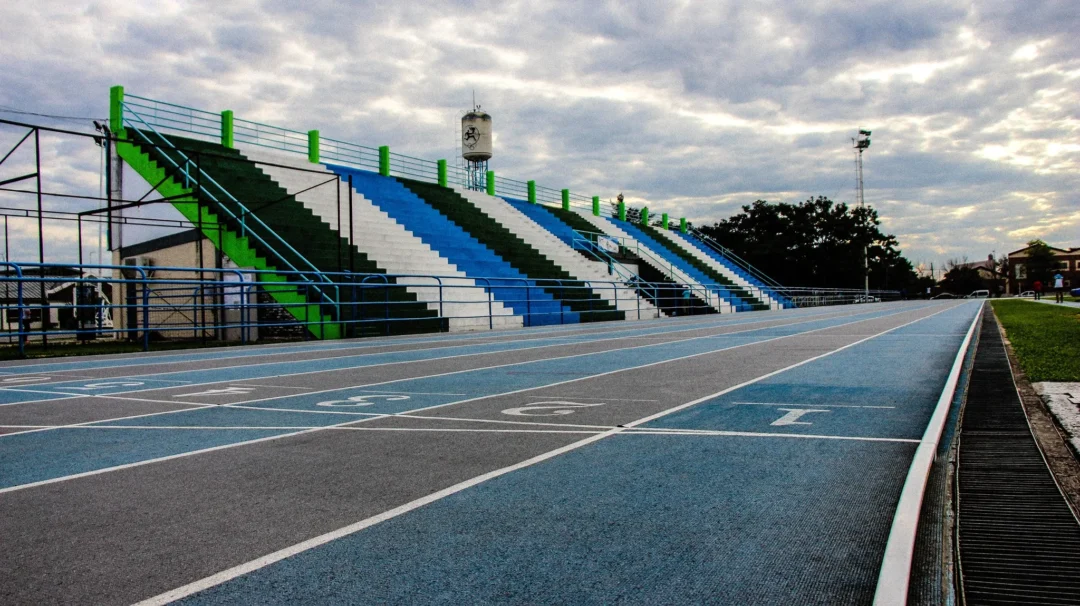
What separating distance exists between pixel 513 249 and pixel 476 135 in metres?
20.5

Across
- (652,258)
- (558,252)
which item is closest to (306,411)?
(558,252)

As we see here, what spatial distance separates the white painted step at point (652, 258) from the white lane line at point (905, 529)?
26.4 m

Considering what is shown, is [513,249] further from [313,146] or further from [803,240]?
[803,240]

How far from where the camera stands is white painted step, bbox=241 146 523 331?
18.1 meters

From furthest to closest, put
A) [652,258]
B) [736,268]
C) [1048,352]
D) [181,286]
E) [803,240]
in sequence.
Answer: [803,240]
[736,268]
[652,258]
[181,286]
[1048,352]

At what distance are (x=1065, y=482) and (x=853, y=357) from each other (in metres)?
5.44

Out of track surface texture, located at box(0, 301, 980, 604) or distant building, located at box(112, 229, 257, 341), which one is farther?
distant building, located at box(112, 229, 257, 341)

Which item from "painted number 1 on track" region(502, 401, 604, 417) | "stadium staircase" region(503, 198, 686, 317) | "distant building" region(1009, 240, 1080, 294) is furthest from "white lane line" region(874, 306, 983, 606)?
"distant building" region(1009, 240, 1080, 294)

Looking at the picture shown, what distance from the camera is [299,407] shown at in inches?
208

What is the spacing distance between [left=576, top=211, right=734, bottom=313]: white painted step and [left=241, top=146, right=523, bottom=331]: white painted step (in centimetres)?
1259

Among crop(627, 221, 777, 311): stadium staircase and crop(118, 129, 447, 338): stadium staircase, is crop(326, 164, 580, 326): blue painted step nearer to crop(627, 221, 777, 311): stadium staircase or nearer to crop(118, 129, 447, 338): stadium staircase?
crop(118, 129, 447, 338): stadium staircase

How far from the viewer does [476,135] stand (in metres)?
44.0

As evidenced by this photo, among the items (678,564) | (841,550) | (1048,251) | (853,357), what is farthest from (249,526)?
(1048,251)

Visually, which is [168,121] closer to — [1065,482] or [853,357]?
[853,357]
